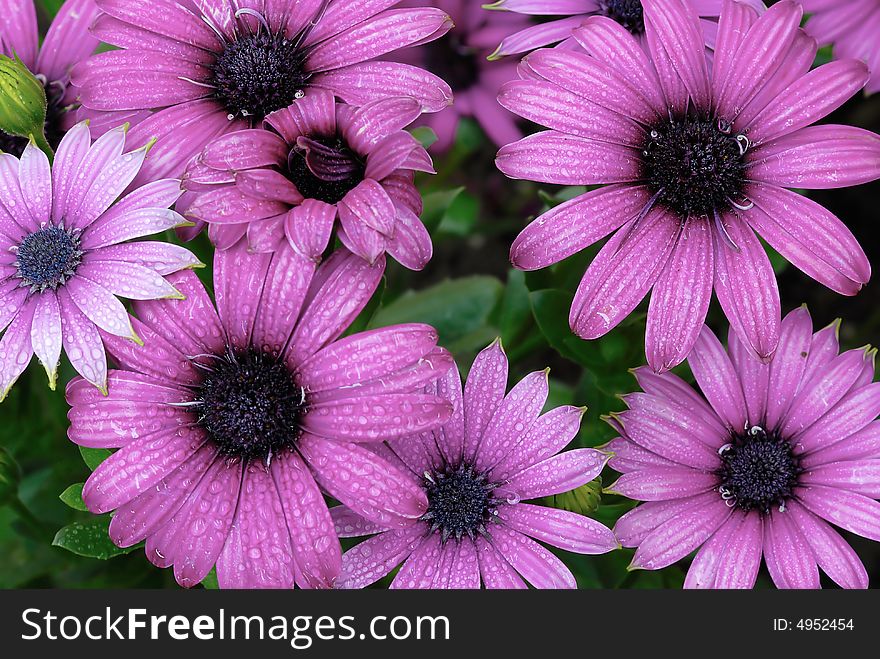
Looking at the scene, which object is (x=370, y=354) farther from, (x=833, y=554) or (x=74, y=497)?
(x=833, y=554)

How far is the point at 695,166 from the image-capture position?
3.41ft

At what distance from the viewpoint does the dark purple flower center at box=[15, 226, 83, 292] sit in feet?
3.26

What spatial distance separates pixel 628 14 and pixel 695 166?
11.1 inches

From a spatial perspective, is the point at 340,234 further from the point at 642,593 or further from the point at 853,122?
the point at 853,122

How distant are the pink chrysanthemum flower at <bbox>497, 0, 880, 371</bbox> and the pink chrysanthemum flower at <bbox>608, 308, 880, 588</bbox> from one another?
9 cm

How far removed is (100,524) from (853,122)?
5.37 ft

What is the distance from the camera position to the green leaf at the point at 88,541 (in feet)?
3.40

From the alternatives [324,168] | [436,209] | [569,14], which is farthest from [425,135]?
[324,168]

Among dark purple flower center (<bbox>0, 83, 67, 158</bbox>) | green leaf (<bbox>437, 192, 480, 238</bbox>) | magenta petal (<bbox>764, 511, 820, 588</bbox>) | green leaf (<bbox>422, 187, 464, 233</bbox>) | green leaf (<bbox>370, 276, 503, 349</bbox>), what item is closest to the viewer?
magenta petal (<bbox>764, 511, 820, 588</bbox>)

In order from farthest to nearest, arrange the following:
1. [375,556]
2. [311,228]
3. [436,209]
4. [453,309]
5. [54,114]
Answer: [453,309], [436,209], [54,114], [375,556], [311,228]

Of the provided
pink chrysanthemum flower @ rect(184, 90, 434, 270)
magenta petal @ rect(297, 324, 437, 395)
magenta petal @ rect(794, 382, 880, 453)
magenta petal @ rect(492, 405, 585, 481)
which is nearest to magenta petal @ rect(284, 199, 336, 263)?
pink chrysanthemum flower @ rect(184, 90, 434, 270)

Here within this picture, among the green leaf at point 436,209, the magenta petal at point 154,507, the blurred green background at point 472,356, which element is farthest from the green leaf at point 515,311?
the magenta petal at point 154,507

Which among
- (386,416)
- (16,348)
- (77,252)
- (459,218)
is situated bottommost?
(386,416)

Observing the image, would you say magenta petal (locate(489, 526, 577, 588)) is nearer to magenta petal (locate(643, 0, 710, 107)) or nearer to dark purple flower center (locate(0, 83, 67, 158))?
magenta petal (locate(643, 0, 710, 107))
